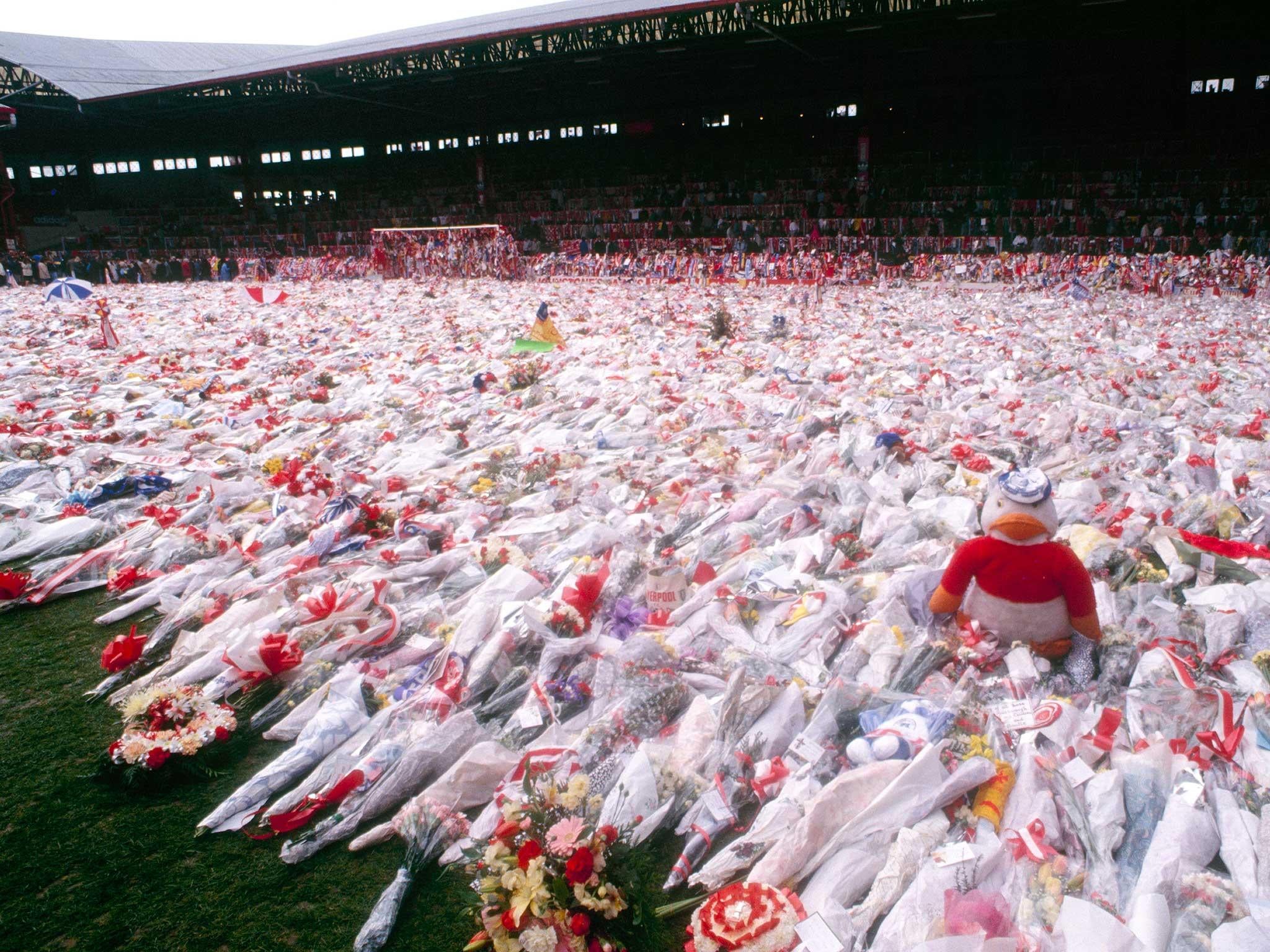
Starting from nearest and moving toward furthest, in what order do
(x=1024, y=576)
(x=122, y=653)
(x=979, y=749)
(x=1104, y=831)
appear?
(x=1104, y=831) → (x=979, y=749) → (x=1024, y=576) → (x=122, y=653)

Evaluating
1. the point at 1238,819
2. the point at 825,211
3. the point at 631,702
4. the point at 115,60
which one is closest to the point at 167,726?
the point at 631,702

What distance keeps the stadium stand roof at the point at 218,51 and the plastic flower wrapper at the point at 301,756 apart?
19.4m

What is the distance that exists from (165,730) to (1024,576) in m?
2.96

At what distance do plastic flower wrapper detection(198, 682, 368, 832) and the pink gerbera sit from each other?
3.71 feet

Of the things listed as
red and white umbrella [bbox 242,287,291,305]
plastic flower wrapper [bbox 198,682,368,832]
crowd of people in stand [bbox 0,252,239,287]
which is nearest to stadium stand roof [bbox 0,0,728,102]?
crowd of people in stand [bbox 0,252,239,287]

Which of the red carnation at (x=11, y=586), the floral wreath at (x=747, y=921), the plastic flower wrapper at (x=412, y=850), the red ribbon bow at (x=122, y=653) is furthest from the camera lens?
the red carnation at (x=11, y=586)

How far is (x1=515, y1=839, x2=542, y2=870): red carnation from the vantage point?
1.72m

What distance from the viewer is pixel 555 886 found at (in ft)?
5.52

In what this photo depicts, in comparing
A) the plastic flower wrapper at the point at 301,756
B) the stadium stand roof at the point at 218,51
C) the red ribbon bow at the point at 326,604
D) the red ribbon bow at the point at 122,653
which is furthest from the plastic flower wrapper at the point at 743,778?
the stadium stand roof at the point at 218,51

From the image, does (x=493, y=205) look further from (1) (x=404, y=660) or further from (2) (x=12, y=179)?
(1) (x=404, y=660)

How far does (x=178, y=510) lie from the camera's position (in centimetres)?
451

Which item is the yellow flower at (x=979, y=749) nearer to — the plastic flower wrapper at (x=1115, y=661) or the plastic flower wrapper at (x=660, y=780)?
the plastic flower wrapper at (x=1115, y=661)

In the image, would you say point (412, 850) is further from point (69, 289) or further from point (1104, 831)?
point (69, 289)

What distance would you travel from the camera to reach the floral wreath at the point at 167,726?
2461 mm
